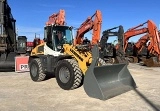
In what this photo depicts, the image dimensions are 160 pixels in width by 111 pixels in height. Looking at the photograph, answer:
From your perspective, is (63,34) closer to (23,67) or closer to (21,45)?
(23,67)

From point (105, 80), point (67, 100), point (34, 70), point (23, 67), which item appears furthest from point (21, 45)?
point (67, 100)

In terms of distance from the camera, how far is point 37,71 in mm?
11281

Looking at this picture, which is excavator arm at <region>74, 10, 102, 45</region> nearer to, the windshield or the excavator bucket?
the windshield

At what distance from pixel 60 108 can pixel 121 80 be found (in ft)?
10.8

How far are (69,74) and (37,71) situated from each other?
2590 mm

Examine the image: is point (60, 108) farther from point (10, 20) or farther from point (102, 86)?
point (10, 20)

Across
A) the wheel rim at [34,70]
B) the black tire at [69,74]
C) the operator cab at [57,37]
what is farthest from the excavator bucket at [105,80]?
the wheel rim at [34,70]

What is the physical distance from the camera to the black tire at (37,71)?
440 inches

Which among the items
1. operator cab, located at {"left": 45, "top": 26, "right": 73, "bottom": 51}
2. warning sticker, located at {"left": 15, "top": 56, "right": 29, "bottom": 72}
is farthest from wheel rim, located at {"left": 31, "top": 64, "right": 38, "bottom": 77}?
warning sticker, located at {"left": 15, "top": 56, "right": 29, "bottom": 72}

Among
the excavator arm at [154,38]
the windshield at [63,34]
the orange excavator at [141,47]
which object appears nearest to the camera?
the windshield at [63,34]

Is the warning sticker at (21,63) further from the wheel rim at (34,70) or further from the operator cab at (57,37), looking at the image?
the operator cab at (57,37)

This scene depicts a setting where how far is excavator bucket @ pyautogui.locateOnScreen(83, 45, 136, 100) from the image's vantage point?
25.8ft

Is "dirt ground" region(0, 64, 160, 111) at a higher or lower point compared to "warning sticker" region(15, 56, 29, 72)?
lower

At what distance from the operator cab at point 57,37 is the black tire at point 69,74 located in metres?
1.25
